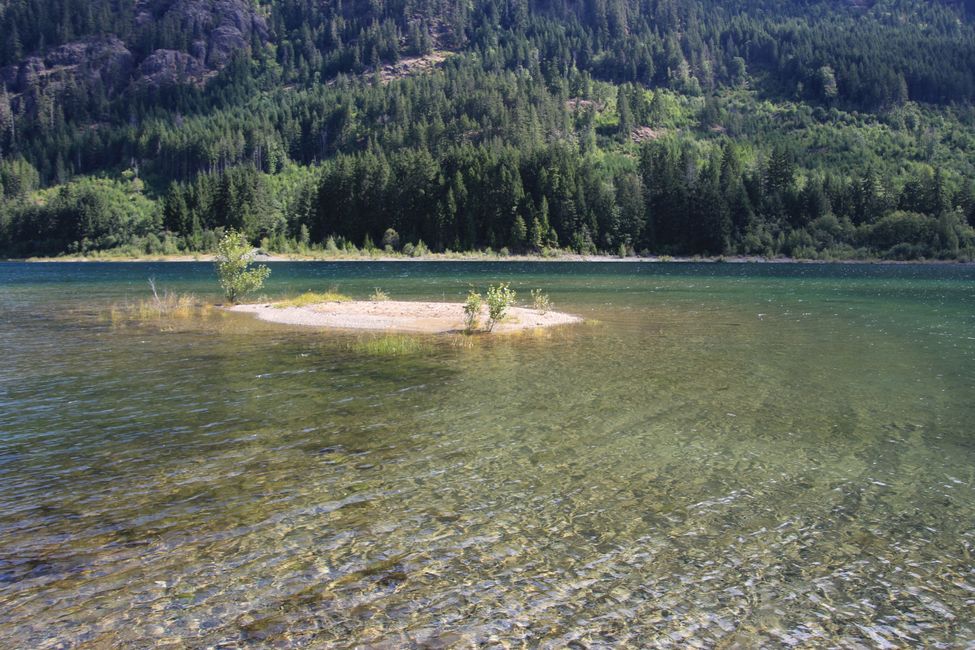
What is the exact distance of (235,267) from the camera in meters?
48.7

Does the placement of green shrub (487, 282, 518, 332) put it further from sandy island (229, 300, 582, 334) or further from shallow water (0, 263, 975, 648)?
shallow water (0, 263, 975, 648)

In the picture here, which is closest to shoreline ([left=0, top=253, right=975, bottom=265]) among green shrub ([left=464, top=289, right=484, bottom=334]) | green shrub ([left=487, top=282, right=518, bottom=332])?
green shrub ([left=464, top=289, right=484, bottom=334])

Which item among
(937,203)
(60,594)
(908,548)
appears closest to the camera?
(60,594)

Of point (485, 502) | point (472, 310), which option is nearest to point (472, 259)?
point (472, 310)

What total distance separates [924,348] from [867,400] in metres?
12.9

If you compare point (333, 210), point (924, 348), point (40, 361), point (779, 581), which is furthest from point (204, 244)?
point (779, 581)

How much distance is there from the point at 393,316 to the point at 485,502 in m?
30.2

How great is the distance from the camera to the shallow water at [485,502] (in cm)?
793

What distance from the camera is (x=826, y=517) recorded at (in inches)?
426

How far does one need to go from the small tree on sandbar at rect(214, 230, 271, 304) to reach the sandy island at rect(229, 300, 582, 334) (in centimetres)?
240

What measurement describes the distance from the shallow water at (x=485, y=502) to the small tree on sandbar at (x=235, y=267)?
74.8 feet

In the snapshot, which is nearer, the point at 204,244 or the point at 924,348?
the point at 924,348

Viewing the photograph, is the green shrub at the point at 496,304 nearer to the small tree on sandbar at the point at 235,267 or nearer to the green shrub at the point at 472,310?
the green shrub at the point at 472,310

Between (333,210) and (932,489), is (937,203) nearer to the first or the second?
(333,210)
